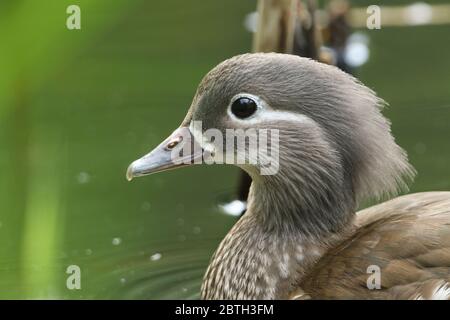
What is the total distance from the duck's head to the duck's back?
0.17 metres

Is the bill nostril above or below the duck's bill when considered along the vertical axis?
above

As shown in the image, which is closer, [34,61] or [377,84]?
[34,61]

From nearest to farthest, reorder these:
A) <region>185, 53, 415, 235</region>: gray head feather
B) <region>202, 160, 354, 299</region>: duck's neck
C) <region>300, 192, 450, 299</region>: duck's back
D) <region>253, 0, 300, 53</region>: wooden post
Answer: <region>300, 192, 450, 299</region>: duck's back, <region>185, 53, 415, 235</region>: gray head feather, <region>202, 160, 354, 299</region>: duck's neck, <region>253, 0, 300, 53</region>: wooden post

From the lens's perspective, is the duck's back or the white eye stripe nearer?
the duck's back

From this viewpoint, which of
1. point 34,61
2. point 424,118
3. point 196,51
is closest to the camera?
point 34,61

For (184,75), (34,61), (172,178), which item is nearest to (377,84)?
(184,75)

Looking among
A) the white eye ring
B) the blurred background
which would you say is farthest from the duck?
the blurred background

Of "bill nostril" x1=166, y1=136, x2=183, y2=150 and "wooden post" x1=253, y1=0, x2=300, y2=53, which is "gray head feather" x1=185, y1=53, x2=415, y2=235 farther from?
"wooden post" x1=253, y1=0, x2=300, y2=53

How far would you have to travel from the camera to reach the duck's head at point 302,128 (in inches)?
120

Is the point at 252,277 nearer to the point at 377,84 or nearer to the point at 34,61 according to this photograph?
the point at 34,61

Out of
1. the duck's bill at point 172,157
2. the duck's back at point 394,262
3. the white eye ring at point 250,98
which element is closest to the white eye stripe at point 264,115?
the white eye ring at point 250,98

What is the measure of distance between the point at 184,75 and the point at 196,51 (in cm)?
36

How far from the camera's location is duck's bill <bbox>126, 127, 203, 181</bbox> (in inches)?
123

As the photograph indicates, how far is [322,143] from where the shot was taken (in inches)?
122
